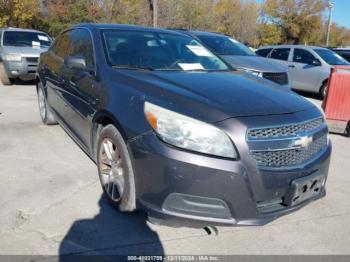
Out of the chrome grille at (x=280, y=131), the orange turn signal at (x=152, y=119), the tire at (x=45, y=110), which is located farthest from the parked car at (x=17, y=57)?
the chrome grille at (x=280, y=131)

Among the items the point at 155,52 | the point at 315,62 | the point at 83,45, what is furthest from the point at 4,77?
the point at 315,62

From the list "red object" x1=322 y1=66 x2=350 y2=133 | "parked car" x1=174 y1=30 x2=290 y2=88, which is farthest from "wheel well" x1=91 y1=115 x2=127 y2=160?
"red object" x1=322 y1=66 x2=350 y2=133

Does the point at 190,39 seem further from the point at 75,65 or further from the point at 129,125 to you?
the point at 129,125

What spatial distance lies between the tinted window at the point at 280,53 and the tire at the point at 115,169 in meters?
9.72

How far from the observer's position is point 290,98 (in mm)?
3352

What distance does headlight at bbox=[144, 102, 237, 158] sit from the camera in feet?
8.66

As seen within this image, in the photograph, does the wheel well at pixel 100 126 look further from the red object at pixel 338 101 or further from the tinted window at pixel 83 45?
the red object at pixel 338 101

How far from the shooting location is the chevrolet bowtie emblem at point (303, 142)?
286 cm

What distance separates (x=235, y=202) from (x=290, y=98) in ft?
4.00

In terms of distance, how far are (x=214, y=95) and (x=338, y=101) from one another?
15.0 feet

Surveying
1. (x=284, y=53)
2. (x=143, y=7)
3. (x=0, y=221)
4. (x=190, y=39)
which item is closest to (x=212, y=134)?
(x=0, y=221)

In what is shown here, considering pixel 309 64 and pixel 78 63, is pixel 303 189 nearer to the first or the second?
pixel 78 63

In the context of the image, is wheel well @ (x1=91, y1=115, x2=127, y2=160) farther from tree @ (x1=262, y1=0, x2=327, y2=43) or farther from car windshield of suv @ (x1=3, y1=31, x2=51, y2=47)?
tree @ (x1=262, y1=0, x2=327, y2=43)

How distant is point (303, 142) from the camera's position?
9.57 ft
